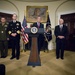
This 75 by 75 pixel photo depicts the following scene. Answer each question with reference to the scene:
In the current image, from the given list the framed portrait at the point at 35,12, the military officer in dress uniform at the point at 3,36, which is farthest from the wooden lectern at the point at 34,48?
the framed portrait at the point at 35,12

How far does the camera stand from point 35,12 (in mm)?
7605

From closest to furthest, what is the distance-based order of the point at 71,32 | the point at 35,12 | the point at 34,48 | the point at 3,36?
the point at 34,48 < the point at 3,36 < the point at 71,32 < the point at 35,12

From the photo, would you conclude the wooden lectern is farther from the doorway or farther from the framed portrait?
the framed portrait

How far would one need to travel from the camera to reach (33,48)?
3982mm

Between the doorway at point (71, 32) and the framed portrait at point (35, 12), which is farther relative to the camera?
the framed portrait at point (35, 12)

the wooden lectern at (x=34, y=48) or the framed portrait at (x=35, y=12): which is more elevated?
the framed portrait at (x=35, y=12)

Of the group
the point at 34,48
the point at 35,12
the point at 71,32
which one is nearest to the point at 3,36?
the point at 34,48

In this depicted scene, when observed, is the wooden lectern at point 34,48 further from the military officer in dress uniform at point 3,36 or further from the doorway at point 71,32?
the doorway at point 71,32

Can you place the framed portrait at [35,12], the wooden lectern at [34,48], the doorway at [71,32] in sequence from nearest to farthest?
the wooden lectern at [34,48], the doorway at [71,32], the framed portrait at [35,12]

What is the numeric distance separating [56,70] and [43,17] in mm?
4436

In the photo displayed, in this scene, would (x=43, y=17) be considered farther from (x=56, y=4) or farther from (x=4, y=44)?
(x=4, y=44)

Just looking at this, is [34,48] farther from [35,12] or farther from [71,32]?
[35,12]

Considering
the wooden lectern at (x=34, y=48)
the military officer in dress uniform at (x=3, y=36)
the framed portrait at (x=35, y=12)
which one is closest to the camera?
the wooden lectern at (x=34, y=48)

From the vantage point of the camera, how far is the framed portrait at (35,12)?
7547 millimetres
